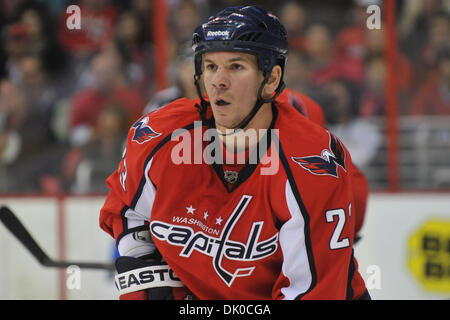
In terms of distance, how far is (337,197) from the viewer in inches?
74.2

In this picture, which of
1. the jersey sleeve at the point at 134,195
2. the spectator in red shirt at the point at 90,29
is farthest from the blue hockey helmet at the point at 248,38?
the spectator in red shirt at the point at 90,29

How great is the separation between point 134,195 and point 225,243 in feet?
0.94

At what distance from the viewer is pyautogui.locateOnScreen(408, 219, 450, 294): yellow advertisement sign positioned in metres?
4.05

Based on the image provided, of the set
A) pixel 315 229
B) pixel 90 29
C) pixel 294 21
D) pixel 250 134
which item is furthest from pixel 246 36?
pixel 90 29

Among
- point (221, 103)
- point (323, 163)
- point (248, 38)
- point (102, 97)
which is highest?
point (248, 38)

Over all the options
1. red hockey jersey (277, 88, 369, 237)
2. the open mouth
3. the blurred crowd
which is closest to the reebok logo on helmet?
the open mouth

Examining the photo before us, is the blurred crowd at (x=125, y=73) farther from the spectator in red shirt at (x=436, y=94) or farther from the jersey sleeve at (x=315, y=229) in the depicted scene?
the jersey sleeve at (x=315, y=229)

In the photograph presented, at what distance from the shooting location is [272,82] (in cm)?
203

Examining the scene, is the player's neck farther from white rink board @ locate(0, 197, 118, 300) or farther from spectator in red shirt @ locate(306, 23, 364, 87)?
spectator in red shirt @ locate(306, 23, 364, 87)

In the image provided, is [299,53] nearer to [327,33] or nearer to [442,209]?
[327,33]

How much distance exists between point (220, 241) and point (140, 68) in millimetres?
2778

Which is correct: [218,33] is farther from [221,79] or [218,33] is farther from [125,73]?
[125,73]

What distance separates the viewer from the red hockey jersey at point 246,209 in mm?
1874

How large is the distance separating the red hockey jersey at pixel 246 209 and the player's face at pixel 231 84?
97 millimetres
